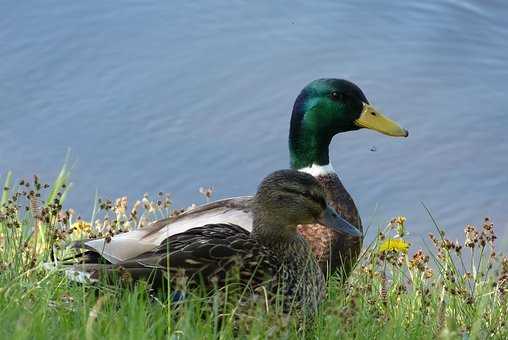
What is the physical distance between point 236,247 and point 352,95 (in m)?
2.09

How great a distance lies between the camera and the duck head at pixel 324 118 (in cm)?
679

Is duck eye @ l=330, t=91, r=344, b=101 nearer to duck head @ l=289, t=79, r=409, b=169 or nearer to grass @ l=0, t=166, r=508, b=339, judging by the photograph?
duck head @ l=289, t=79, r=409, b=169

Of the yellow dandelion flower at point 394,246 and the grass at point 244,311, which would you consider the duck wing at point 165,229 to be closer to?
the grass at point 244,311

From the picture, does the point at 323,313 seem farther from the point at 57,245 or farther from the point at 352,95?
the point at 352,95

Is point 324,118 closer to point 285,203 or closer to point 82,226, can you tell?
point 82,226

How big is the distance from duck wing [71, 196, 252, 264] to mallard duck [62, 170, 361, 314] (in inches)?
2.9

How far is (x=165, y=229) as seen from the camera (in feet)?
18.9

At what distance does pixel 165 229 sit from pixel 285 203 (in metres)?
0.83

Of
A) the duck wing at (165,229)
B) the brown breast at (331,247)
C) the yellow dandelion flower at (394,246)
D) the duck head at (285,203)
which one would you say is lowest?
the brown breast at (331,247)

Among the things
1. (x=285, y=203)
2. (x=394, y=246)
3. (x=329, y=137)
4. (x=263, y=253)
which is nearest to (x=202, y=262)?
(x=263, y=253)

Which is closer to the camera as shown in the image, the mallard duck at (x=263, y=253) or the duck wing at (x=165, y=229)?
the mallard duck at (x=263, y=253)

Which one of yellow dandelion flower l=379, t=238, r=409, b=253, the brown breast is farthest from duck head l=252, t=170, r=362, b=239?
the brown breast

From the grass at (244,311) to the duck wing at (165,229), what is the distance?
0.72 ft

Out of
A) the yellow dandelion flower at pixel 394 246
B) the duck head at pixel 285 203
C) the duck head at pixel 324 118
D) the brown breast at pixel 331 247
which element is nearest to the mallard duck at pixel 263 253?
the duck head at pixel 285 203
